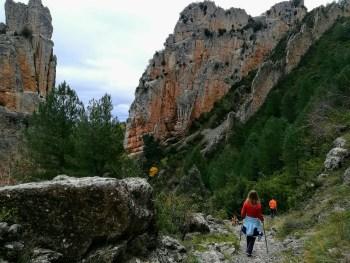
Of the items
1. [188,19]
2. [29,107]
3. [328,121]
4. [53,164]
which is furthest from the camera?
[188,19]

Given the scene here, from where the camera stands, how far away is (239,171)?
58.1m

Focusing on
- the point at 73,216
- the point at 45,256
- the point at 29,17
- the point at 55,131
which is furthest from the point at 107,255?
the point at 29,17

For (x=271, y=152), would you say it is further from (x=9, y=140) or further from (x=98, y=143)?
(x=9, y=140)

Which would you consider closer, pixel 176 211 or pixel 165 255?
pixel 165 255

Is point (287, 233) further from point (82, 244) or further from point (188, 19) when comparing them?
point (188, 19)

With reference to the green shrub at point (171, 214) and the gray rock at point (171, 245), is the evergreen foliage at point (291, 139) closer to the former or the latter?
the green shrub at point (171, 214)

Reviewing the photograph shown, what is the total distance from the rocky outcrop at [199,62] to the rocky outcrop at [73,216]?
3881 inches

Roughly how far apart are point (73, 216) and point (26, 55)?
6563cm

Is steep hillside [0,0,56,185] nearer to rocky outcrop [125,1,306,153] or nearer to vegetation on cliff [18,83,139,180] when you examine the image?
vegetation on cliff [18,83,139,180]

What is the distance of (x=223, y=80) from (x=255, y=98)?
26236 millimetres

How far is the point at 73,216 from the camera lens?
10.1 meters

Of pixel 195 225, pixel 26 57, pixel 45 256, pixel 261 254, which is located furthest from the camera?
pixel 26 57

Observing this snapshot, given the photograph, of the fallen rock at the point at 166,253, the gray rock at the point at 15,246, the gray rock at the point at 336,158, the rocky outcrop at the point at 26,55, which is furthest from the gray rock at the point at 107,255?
the rocky outcrop at the point at 26,55

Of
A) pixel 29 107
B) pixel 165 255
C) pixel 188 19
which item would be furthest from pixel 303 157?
pixel 188 19
